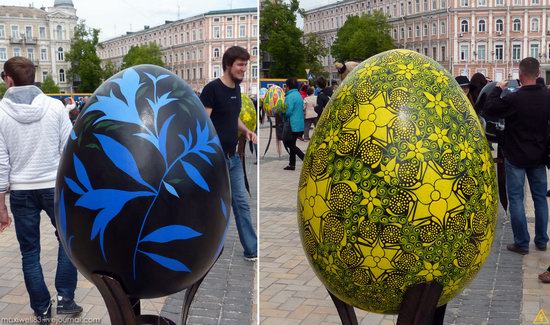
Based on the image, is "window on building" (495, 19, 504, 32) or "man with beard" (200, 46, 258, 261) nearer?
"man with beard" (200, 46, 258, 261)

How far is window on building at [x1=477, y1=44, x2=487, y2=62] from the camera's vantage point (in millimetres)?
51812

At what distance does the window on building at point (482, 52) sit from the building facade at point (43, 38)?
33.0 m

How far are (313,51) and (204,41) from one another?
4693 mm

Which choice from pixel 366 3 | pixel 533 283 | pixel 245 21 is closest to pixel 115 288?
pixel 245 21

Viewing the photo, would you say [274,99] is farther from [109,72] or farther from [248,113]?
[109,72]

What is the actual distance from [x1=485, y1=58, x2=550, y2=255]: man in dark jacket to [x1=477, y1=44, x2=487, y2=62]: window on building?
1914 inches

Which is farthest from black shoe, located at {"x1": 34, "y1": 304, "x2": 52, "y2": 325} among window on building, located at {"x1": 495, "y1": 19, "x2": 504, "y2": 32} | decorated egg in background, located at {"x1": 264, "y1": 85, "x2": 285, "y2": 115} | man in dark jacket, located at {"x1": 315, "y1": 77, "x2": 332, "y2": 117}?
window on building, located at {"x1": 495, "y1": 19, "x2": 504, "y2": 32}

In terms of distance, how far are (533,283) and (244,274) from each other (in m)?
2.40

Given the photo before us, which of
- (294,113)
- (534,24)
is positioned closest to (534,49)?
(534,24)

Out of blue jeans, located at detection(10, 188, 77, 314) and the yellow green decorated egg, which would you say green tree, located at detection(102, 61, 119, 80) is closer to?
blue jeans, located at detection(10, 188, 77, 314)

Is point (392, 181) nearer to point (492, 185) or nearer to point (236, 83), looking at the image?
point (492, 185)

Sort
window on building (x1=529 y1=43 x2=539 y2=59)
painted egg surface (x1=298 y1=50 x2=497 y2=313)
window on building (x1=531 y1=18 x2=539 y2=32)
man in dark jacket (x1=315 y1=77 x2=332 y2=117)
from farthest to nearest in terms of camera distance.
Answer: window on building (x1=529 y1=43 x2=539 y2=59) → window on building (x1=531 y1=18 x2=539 y2=32) → man in dark jacket (x1=315 y1=77 x2=332 y2=117) → painted egg surface (x1=298 y1=50 x2=497 y2=313)

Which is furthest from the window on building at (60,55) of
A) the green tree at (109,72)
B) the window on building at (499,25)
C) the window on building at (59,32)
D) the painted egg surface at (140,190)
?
the painted egg surface at (140,190)

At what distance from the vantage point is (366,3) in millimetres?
27938
